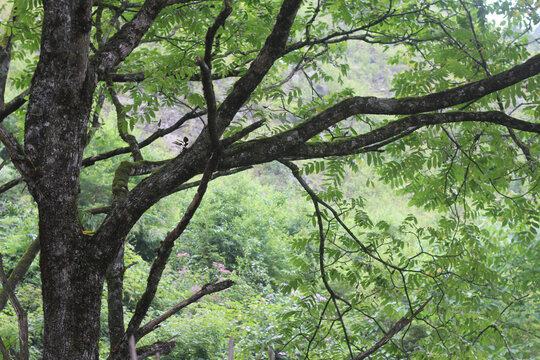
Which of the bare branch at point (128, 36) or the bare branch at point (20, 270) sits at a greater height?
the bare branch at point (128, 36)

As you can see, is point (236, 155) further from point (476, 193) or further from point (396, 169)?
point (476, 193)

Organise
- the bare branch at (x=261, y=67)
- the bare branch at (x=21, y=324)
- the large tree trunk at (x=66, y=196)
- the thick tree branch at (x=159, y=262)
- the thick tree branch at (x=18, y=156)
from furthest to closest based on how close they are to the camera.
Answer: the bare branch at (x=261, y=67) < the large tree trunk at (x=66, y=196) < the thick tree branch at (x=18, y=156) < the thick tree branch at (x=159, y=262) < the bare branch at (x=21, y=324)

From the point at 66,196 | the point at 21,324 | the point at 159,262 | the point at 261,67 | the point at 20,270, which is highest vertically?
the point at 261,67

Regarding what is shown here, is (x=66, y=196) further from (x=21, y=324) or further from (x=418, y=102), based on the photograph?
(x=418, y=102)

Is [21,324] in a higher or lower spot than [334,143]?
lower

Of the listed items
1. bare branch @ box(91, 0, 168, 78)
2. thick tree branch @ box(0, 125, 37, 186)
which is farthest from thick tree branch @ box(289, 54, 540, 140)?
thick tree branch @ box(0, 125, 37, 186)

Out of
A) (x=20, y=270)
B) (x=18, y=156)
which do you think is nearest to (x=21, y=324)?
(x=18, y=156)

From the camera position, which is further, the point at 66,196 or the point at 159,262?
the point at 66,196

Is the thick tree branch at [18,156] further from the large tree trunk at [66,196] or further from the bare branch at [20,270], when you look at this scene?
the bare branch at [20,270]

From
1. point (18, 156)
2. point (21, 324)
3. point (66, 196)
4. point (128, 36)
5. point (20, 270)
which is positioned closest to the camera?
point (21, 324)

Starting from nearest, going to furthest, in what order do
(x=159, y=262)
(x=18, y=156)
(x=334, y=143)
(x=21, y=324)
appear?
(x=21, y=324), (x=159, y=262), (x=18, y=156), (x=334, y=143)

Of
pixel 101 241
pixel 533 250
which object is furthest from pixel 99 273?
pixel 533 250

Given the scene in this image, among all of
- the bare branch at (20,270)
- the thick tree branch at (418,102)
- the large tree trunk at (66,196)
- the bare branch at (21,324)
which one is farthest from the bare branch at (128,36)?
the bare branch at (20,270)

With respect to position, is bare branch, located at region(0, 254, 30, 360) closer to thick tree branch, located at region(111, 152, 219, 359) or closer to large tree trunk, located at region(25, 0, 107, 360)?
thick tree branch, located at region(111, 152, 219, 359)
